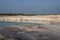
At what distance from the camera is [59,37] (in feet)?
10.3

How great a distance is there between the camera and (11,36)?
3.10 m

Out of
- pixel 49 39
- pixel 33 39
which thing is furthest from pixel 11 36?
pixel 49 39

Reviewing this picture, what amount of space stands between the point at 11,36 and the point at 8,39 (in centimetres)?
18

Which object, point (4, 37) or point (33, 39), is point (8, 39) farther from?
point (33, 39)

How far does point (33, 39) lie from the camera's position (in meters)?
2.99

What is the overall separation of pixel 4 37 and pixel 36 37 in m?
0.54

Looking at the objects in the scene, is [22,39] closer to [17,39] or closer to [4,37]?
[17,39]

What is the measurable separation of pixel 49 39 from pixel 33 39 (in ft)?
0.85

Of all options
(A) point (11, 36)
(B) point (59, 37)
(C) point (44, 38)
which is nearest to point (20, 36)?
(A) point (11, 36)

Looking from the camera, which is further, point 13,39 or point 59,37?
point 59,37

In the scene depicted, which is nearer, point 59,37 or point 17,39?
point 17,39

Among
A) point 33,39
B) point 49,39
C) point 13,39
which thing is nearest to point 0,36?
point 13,39

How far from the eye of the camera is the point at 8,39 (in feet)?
9.62

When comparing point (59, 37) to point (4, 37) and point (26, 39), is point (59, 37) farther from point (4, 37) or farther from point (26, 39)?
point (4, 37)
